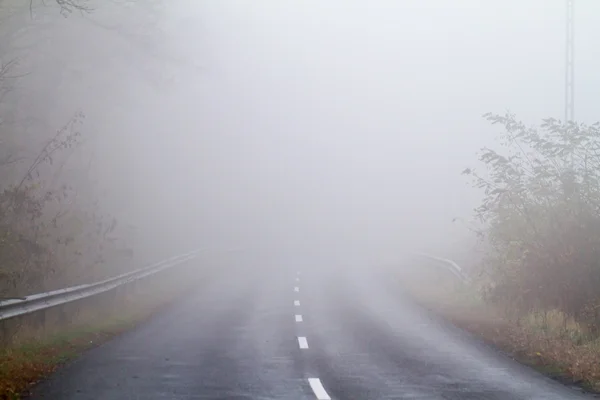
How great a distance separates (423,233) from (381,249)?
1699 cm

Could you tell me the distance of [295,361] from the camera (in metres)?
13.2

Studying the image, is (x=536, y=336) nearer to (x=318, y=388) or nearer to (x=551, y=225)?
(x=551, y=225)

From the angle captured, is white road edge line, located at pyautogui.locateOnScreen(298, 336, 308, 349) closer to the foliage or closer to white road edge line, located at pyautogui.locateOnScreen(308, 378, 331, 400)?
white road edge line, located at pyautogui.locateOnScreen(308, 378, 331, 400)

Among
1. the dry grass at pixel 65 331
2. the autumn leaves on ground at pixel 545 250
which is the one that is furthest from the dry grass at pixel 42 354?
→ the autumn leaves on ground at pixel 545 250

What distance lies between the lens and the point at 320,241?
248 feet

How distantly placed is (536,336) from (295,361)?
4.87m

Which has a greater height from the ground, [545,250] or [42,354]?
[545,250]

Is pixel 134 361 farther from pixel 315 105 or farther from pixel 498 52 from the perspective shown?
pixel 498 52

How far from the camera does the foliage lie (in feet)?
56.5

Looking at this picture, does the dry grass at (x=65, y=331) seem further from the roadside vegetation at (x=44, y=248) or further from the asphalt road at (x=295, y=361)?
the asphalt road at (x=295, y=361)

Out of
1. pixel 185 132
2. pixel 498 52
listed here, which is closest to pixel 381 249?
pixel 185 132

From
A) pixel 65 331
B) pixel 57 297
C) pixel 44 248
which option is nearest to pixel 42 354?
pixel 65 331

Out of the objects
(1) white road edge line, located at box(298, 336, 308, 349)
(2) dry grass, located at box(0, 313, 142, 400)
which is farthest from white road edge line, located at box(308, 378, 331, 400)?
(2) dry grass, located at box(0, 313, 142, 400)

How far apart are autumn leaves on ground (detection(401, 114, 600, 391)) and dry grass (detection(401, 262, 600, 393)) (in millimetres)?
34
